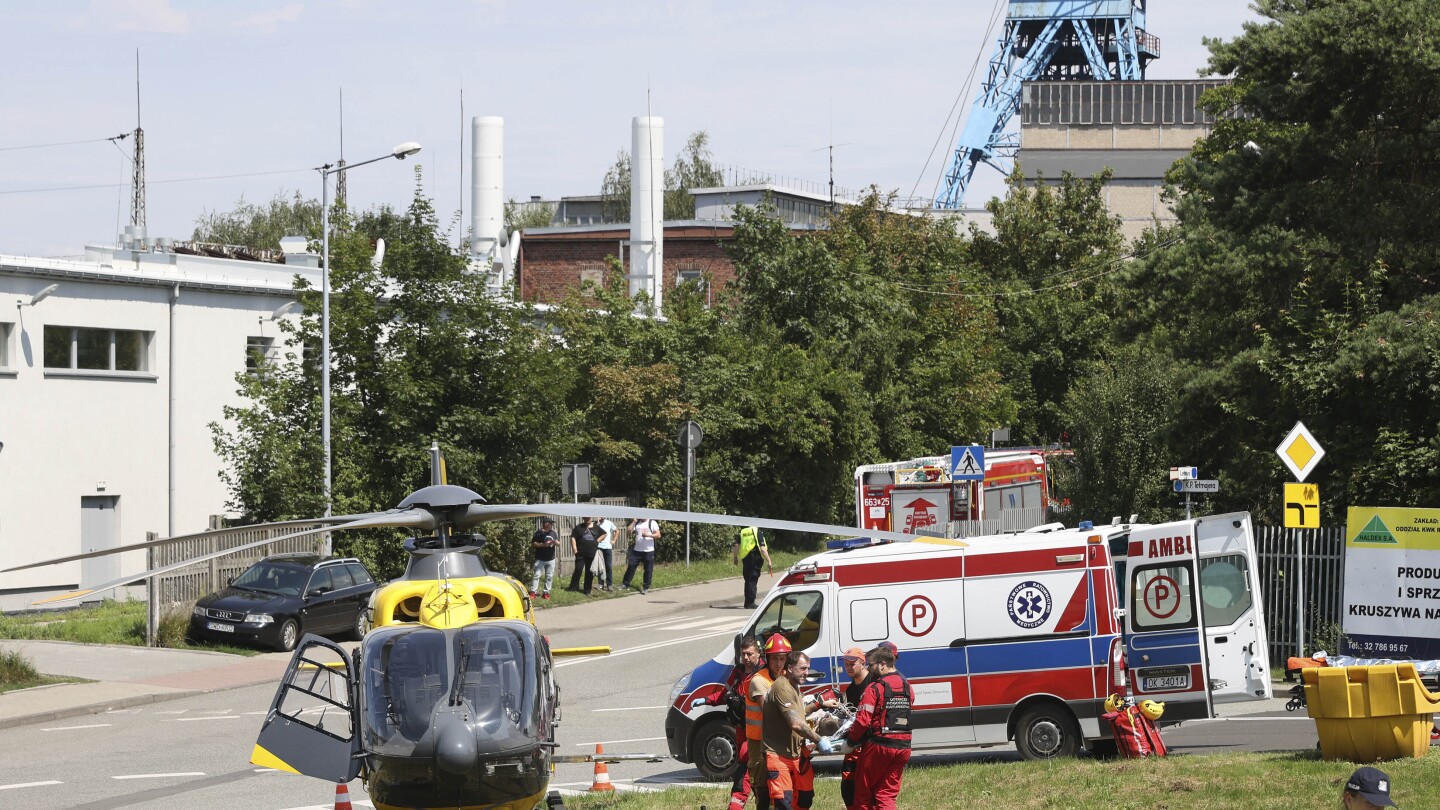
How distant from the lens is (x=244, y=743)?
56.4 ft

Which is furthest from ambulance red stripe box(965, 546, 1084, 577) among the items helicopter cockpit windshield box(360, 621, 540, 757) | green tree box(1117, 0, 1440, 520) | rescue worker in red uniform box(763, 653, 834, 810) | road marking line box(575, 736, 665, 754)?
green tree box(1117, 0, 1440, 520)

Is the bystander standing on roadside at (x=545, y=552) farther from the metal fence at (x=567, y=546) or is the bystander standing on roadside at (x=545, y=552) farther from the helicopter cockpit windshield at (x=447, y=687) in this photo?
the helicopter cockpit windshield at (x=447, y=687)

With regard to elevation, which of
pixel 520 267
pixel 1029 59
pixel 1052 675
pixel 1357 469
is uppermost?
pixel 1029 59

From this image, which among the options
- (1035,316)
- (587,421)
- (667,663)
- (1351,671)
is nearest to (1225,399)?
(667,663)

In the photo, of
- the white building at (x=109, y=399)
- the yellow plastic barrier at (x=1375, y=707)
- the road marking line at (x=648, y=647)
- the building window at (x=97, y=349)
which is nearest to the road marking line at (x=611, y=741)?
the road marking line at (x=648, y=647)

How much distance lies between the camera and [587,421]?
123 feet

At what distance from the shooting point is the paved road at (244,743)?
1406 cm

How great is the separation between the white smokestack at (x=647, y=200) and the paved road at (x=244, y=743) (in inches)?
1289

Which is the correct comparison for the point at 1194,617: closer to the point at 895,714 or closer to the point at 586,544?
the point at 895,714

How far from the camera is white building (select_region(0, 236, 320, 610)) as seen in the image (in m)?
32.8

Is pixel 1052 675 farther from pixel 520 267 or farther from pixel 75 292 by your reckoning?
pixel 520 267

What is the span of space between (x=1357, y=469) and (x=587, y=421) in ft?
66.4

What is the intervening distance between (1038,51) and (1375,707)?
98374 millimetres

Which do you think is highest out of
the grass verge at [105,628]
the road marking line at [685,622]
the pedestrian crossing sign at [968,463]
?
the pedestrian crossing sign at [968,463]
